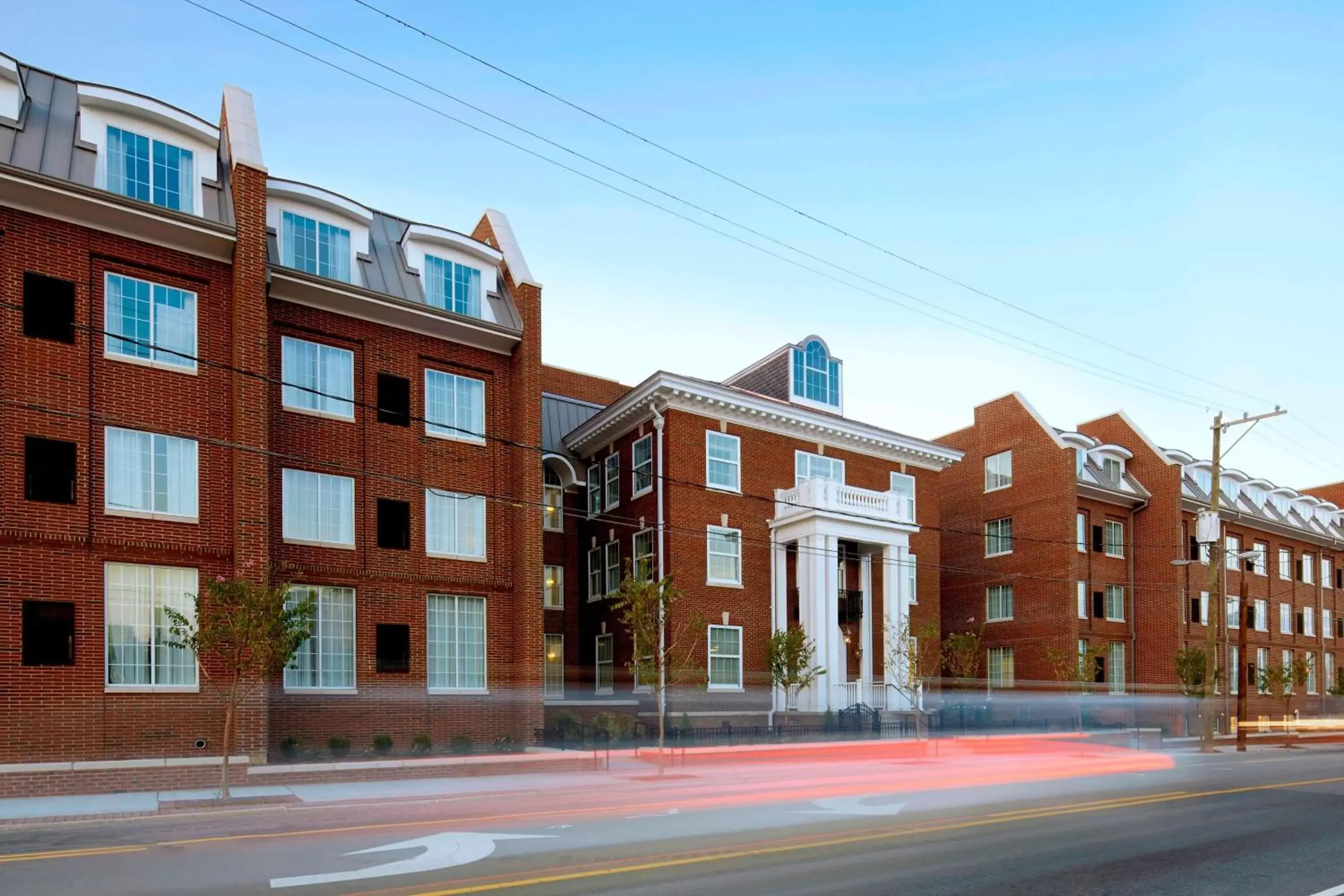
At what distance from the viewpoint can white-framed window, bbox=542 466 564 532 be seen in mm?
36844

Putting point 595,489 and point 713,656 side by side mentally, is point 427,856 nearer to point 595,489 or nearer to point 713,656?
point 713,656

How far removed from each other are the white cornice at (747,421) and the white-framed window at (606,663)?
23.6 feet

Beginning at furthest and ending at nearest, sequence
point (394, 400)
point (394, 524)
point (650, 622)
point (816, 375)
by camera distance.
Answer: point (816, 375) → point (394, 400) → point (394, 524) → point (650, 622)

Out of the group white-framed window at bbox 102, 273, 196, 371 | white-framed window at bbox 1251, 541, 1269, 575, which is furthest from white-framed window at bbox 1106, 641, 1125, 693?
white-framed window at bbox 102, 273, 196, 371

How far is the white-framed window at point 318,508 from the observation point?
2523cm

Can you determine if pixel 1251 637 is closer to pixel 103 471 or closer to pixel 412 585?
pixel 412 585

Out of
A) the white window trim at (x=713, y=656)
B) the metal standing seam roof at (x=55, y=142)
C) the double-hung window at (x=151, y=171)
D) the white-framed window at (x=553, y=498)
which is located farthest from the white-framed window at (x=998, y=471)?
the double-hung window at (x=151, y=171)

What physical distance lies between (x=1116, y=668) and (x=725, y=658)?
22.8 m

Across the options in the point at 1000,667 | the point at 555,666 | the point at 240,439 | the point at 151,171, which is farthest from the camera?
the point at 1000,667

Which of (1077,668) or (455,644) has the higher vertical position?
(455,644)

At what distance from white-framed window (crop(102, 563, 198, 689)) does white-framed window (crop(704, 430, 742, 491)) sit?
16.7 m

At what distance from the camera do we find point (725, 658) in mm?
33438

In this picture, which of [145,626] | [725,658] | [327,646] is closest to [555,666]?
[725,658]

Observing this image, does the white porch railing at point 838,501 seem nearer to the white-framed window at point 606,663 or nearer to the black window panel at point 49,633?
the white-framed window at point 606,663
